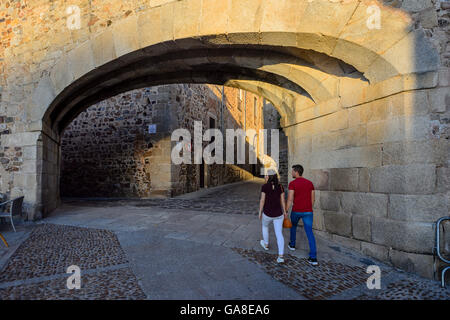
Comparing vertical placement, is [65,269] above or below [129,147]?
below

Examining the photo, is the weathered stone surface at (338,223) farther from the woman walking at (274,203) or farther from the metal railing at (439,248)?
the woman walking at (274,203)

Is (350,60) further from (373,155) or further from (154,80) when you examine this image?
(154,80)

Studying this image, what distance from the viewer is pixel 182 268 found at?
2820mm

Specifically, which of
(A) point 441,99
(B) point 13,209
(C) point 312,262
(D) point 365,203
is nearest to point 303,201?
(C) point 312,262

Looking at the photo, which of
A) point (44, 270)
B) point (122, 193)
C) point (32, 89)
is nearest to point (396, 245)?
point (44, 270)

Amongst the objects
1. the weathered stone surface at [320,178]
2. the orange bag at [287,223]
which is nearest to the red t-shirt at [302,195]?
the orange bag at [287,223]

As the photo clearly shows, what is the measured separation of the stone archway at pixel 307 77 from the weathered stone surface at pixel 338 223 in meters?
0.02

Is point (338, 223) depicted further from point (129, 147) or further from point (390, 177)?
point (129, 147)

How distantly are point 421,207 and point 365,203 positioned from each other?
2.25ft

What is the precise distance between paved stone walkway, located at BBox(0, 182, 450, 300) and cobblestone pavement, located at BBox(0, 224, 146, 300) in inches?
0.4

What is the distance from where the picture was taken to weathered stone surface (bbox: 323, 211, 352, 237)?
3.77 m

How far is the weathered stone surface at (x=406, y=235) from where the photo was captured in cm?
286

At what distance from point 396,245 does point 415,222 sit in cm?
39

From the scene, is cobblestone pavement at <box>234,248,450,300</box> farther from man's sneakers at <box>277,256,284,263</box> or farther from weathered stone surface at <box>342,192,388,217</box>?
weathered stone surface at <box>342,192,388,217</box>
